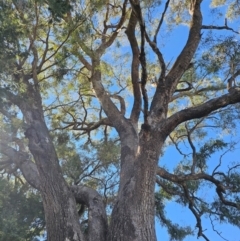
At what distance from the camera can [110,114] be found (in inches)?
176

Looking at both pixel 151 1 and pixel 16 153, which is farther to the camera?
pixel 151 1

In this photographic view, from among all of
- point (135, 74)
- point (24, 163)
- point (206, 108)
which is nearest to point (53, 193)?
point (24, 163)

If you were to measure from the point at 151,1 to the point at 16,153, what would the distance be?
9.07 ft

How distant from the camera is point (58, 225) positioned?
10.00 feet

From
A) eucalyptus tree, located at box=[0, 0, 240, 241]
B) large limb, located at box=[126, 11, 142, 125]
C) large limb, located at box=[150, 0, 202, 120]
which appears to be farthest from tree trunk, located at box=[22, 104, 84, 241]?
large limb, located at box=[126, 11, 142, 125]

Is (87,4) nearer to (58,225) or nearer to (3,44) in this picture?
(3,44)

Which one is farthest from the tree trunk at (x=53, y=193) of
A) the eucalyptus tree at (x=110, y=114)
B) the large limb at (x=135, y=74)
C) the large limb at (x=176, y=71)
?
the large limb at (x=135, y=74)

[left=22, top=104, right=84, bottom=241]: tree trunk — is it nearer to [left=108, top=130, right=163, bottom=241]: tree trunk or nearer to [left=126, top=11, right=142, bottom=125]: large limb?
[left=108, top=130, right=163, bottom=241]: tree trunk

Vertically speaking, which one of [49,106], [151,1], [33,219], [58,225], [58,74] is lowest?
[58,225]

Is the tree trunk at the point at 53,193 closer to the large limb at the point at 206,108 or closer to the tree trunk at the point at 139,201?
the tree trunk at the point at 139,201

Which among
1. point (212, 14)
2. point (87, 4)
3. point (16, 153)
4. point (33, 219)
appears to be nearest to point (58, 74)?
point (87, 4)

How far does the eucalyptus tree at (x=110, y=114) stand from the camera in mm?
3262

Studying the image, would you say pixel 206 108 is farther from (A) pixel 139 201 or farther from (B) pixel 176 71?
(A) pixel 139 201

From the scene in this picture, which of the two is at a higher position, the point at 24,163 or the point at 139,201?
the point at 24,163
